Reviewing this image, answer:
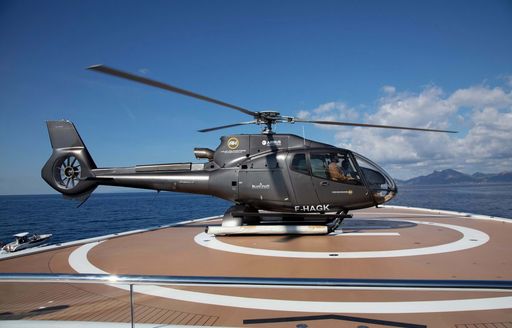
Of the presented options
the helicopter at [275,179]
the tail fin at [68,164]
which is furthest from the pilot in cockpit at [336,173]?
the tail fin at [68,164]

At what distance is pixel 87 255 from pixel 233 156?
217 inches

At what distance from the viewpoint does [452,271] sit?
5.95m

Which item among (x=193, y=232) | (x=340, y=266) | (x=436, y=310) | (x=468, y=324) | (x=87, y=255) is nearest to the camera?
(x=468, y=324)

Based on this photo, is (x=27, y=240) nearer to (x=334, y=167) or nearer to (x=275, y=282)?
(x=334, y=167)

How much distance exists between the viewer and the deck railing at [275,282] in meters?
2.04

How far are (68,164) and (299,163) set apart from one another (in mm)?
9574

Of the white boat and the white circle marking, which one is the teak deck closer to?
the white circle marking

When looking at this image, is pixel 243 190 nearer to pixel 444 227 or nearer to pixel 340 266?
pixel 340 266

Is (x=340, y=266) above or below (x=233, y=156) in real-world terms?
below

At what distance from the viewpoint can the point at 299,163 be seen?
10430 mm

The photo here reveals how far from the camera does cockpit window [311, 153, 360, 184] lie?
10217 mm

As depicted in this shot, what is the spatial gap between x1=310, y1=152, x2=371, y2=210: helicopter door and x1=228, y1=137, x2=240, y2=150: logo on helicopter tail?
2.80 m

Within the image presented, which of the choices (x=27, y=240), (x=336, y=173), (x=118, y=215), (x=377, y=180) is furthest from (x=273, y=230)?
(x=118, y=215)

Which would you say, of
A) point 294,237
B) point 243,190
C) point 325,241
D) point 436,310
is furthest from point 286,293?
point 243,190
